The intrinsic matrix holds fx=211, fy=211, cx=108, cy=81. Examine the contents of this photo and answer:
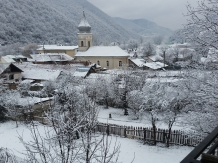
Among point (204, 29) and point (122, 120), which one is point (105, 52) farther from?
point (204, 29)

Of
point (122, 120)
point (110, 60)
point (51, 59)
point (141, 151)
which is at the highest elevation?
point (51, 59)

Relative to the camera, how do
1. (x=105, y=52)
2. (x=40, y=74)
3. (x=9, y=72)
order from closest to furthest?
(x=9, y=72) < (x=40, y=74) < (x=105, y=52)

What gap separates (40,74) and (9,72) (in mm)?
4778

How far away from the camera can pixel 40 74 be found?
35.2m

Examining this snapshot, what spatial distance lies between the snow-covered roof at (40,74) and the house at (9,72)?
173 centimetres

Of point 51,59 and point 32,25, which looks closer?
point 51,59

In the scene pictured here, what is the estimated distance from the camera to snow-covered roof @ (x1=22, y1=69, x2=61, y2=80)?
3325 centimetres

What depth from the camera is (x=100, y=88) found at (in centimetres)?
2662

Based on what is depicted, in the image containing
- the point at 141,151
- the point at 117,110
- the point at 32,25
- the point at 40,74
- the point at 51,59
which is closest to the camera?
the point at 141,151

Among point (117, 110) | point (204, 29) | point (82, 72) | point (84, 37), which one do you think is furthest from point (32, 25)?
point (204, 29)

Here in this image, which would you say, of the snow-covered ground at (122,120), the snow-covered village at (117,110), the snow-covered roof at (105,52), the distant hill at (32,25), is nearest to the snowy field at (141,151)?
the snow-covered village at (117,110)

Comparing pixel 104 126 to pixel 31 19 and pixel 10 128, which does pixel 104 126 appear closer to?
pixel 10 128

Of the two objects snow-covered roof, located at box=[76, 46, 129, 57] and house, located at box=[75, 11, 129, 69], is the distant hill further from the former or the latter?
house, located at box=[75, 11, 129, 69]

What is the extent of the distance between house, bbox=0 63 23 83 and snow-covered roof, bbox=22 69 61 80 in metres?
1.73
